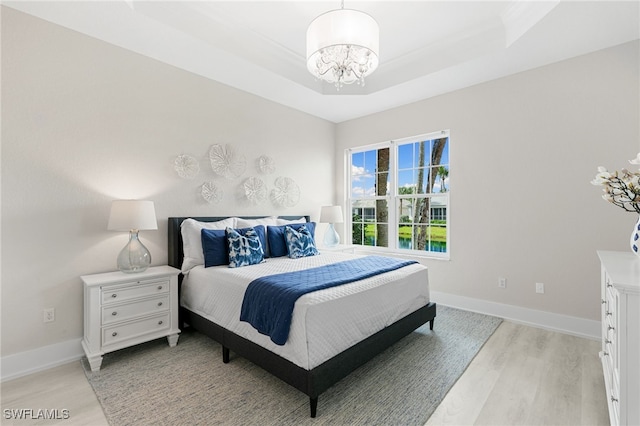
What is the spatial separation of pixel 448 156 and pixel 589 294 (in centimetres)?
209

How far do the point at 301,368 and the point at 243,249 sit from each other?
140 cm

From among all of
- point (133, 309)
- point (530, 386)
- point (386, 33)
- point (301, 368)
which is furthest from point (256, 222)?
point (530, 386)

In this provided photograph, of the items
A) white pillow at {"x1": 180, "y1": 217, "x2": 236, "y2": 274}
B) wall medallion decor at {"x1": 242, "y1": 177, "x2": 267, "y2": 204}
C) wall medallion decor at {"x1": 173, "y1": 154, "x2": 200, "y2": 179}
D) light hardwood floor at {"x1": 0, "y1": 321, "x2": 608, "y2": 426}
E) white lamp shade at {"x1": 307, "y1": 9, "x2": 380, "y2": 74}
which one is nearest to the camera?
light hardwood floor at {"x1": 0, "y1": 321, "x2": 608, "y2": 426}

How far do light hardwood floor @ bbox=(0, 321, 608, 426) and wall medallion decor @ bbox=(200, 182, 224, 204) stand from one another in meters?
1.89

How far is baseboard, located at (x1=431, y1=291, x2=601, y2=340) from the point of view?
2904mm

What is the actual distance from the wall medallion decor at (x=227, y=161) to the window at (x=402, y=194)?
207 cm

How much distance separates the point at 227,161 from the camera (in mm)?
3646

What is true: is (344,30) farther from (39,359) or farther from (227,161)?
(39,359)

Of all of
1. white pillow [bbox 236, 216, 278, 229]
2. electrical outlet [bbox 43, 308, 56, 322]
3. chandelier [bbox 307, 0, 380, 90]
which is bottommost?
electrical outlet [bbox 43, 308, 56, 322]

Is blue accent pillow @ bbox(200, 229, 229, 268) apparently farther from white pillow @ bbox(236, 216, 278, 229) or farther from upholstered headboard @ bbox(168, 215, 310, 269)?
white pillow @ bbox(236, 216, 278, 229)

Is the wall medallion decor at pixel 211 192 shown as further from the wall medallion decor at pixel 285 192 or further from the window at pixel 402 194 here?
the window at pixel 402 194

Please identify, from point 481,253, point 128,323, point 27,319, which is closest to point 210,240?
point 128,323

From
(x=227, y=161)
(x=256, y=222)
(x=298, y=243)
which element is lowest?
(x=298, y=243)

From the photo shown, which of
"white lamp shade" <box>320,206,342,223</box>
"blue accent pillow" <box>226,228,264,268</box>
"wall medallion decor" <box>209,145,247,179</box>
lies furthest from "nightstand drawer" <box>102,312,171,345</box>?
"white lamp shade" <box>320,206,342,223</box>
